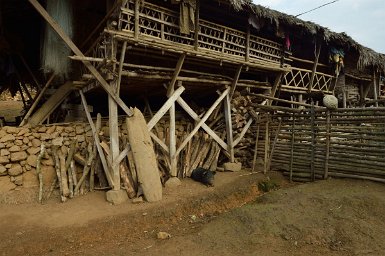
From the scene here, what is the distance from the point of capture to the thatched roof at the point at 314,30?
8078mm

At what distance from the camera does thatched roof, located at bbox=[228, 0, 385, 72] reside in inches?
318

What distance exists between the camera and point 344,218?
4945 mm

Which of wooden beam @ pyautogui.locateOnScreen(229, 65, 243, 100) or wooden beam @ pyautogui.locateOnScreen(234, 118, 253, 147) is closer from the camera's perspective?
wooden beam @ pyautogui.locateOnScreen(229, 65, 243, 100)

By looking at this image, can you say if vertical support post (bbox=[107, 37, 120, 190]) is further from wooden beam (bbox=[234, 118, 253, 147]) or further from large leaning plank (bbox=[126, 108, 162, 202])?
wooden beam (bbox=[234, 118, 253, 147])

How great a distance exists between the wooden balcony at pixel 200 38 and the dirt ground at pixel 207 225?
3.69m

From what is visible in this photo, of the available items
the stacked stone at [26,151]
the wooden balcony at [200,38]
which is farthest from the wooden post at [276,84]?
the stacked stone at [26,151]

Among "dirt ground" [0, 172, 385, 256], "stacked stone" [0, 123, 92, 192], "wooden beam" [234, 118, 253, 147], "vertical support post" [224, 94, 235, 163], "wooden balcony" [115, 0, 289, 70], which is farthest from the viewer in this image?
"wooden beam" [234, 118, 253, 147]

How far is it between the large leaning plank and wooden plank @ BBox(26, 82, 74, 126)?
11.0 ft

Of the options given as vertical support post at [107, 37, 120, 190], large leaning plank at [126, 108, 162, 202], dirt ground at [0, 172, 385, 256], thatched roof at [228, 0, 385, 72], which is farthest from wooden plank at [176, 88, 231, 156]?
thatched roof at [228, 0, 385, 72]

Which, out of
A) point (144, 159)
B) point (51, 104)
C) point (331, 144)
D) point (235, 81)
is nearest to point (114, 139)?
point (144, 159)

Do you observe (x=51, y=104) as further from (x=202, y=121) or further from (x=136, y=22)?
(x=202, y=121)

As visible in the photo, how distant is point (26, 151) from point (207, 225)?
4805mm

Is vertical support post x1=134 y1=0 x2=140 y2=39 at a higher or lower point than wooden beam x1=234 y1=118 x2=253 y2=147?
higher

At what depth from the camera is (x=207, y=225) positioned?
536 centimetres
